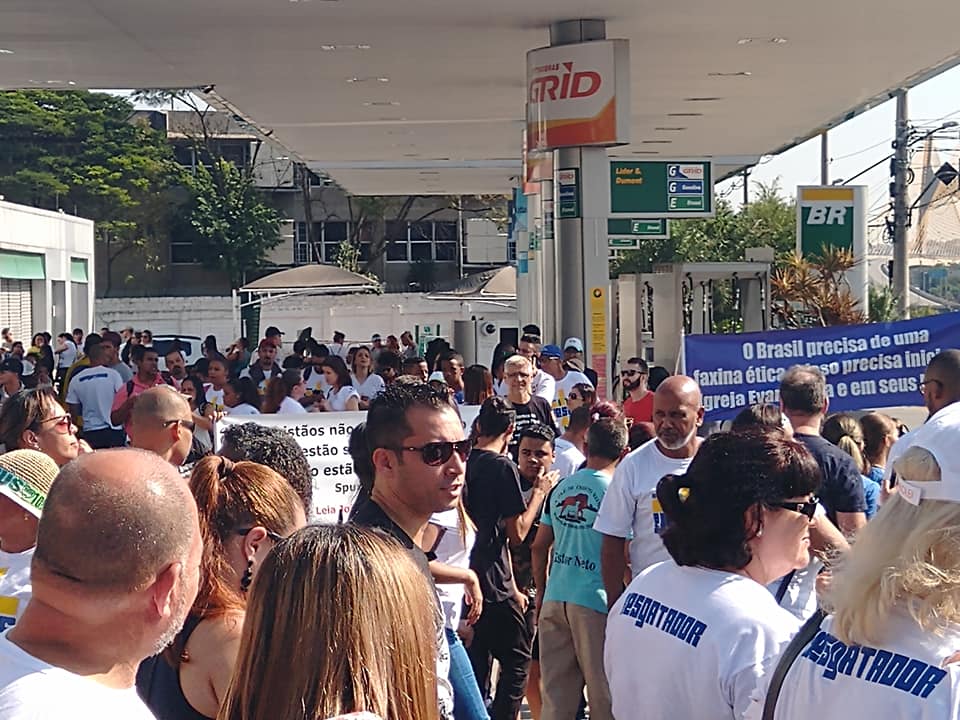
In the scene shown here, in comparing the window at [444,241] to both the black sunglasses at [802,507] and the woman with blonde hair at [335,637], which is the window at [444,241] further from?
the woman with blonde hair at [335,637]

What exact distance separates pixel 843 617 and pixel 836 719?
0.20 meters

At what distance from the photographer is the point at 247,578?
3715mm

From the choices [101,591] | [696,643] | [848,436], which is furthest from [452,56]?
[101,591]

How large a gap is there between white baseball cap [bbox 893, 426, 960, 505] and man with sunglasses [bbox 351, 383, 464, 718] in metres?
2.01

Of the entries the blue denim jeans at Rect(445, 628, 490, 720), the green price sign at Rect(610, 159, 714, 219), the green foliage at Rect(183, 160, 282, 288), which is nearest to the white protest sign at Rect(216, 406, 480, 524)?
the blue denim jeans at Rect(445, 628, 490, 720)

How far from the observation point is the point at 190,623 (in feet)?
11.4

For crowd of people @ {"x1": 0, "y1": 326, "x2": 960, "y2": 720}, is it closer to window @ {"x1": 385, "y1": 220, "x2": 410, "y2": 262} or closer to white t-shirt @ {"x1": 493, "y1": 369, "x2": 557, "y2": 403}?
white t-shirt @ {"x1": 493, "y1": 369, "x2": 557, "y2": 403}

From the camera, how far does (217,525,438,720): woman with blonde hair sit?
2.52 m

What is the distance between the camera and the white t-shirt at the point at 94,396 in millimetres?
14055

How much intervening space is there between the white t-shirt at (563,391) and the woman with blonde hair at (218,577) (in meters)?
9.62

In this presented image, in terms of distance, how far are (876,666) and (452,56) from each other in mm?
15865

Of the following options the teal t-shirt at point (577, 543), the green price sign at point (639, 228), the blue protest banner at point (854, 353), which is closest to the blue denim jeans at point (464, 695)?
the teal t-shirt at point (577, 543)

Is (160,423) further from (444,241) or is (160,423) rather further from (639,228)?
(444,241)

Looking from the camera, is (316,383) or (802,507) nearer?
(802,507)
